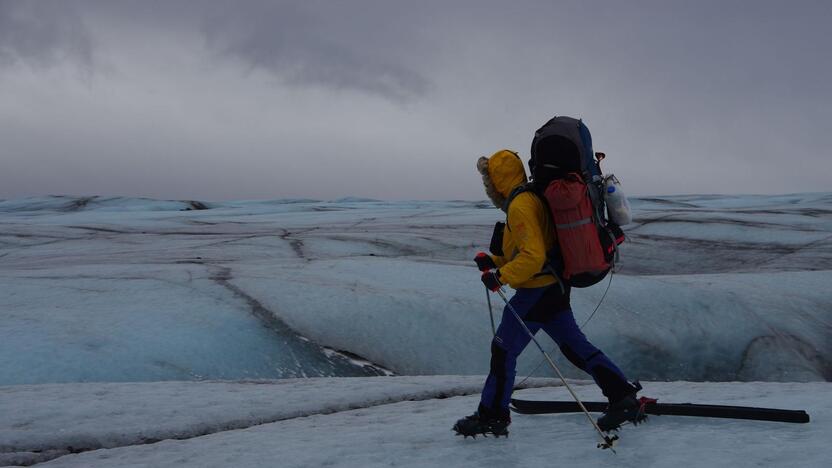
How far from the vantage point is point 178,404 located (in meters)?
3.65

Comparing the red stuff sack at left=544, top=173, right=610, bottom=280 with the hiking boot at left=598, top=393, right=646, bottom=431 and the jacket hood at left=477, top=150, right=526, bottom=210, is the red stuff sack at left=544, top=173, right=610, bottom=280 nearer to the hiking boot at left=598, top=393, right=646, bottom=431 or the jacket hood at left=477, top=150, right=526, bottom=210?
the jacket hood at left=477, top=150, right=526, bottom=210

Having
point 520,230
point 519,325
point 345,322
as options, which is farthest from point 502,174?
point 345,322

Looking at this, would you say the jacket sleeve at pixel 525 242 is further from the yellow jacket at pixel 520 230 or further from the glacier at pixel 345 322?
the glacier at pixel 345 322

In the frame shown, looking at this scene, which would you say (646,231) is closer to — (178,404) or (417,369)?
(417,369)

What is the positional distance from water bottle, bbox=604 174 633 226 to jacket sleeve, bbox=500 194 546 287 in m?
0.31

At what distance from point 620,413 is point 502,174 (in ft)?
3.84

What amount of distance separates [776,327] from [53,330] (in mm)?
6365

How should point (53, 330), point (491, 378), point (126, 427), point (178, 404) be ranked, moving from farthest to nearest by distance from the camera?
point (53, 330), point (178, 404), point (126, 427), point (491, 378)

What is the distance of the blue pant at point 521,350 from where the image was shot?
2.89 metres

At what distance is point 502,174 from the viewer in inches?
114

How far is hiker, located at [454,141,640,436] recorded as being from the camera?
283 cm

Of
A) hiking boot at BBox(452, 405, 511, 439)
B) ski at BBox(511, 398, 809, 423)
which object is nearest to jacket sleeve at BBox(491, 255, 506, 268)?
hiking boot at BBox(452, 405, 511, 439)

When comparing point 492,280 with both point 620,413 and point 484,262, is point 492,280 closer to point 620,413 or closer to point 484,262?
point 484,262

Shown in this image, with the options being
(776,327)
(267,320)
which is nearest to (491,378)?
(267,320)
